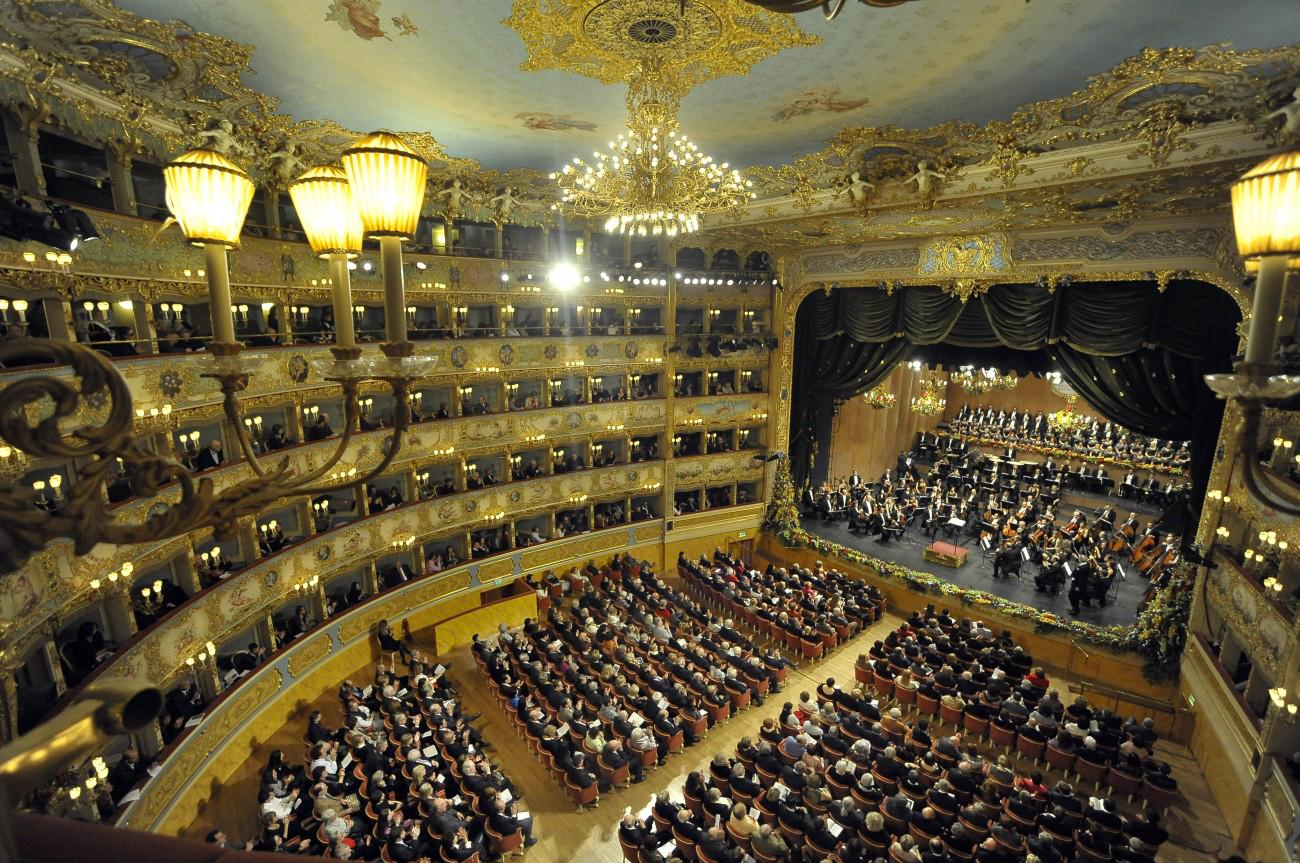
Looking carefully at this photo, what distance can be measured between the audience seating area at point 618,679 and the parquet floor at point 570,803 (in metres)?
0.26

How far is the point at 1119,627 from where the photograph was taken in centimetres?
1512

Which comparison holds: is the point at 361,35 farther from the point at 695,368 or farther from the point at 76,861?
the point at 695,368

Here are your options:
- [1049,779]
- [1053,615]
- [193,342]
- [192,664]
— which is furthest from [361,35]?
[1053,615]

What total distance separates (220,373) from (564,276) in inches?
634

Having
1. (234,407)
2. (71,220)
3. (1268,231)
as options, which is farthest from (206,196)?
(71,220)

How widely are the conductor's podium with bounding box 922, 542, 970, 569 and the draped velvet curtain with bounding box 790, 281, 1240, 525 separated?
17.9 feet

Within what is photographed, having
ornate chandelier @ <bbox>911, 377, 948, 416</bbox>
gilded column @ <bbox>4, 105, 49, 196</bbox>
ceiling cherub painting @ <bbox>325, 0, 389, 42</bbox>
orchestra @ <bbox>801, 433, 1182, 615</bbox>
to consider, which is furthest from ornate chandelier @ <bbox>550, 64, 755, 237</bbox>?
ornate chandelier @ <bbox>911, 377, 948, 416</bbox>

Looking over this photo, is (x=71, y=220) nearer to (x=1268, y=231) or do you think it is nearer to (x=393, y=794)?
(x=393, y=794)

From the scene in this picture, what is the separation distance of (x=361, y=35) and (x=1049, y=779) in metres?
16.6

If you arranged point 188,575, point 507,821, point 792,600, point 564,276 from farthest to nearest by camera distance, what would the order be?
point 564,276 → point 792,600 → point 188,575 → point 507,821

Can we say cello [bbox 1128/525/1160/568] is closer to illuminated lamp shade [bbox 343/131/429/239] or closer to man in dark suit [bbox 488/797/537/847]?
man in dark suit [bbox 488/797/537/847]

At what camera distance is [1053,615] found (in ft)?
52.3

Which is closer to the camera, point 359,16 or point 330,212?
point 330,212

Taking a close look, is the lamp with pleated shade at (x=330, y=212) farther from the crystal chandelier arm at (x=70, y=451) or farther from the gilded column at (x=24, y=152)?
the gilded column at (x=24, y=152)
